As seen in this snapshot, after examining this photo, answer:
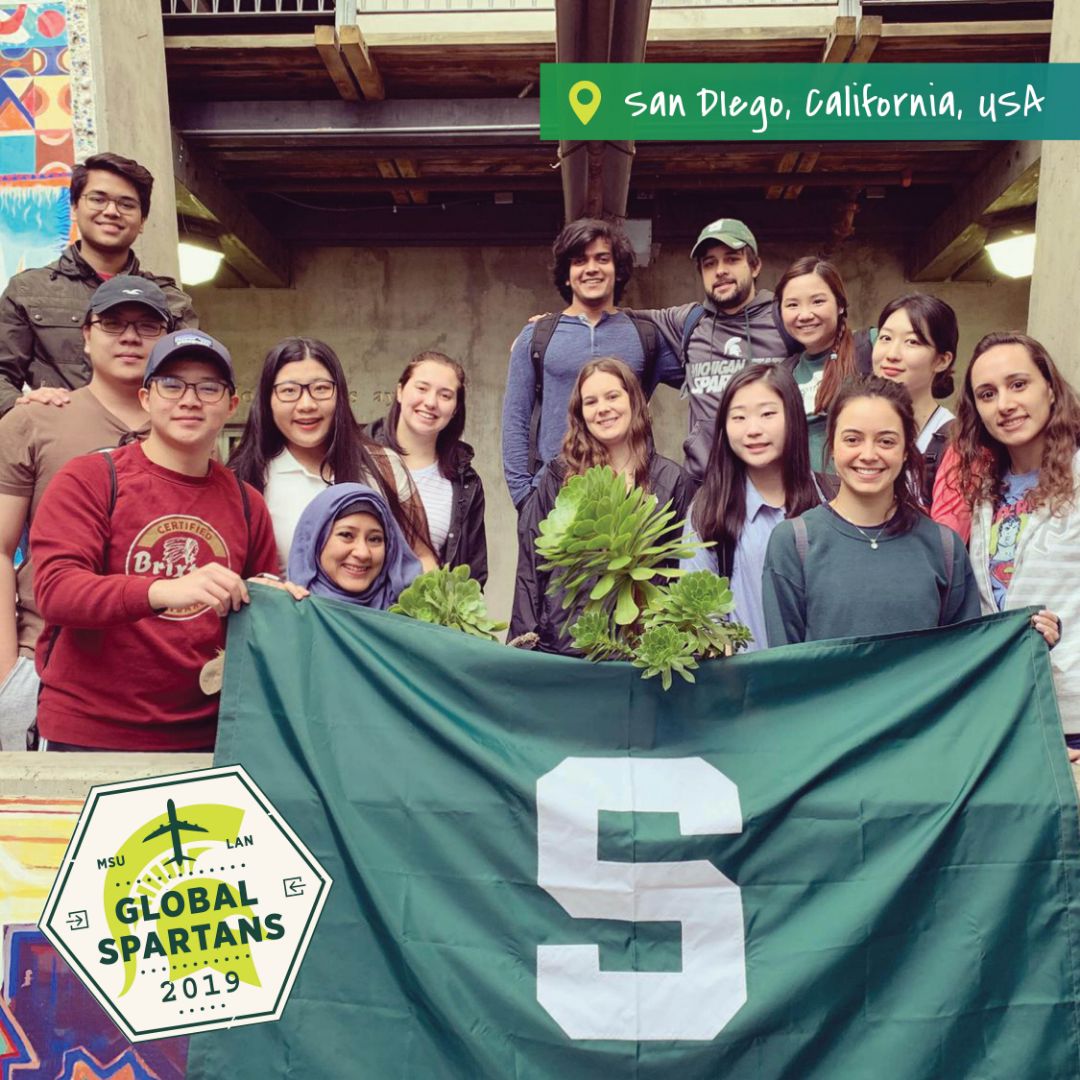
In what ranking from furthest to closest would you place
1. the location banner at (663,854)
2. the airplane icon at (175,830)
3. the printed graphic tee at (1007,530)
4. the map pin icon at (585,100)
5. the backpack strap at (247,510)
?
the map pin icon at (585,100) < the printed graphic tee at (1007,530) < the backpack strap at (247,510) < the airplane icon at (175,830) < the location banner at (663,854)

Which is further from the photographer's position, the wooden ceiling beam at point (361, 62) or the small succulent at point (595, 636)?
the wooden ceiling beam at point (361, 62)

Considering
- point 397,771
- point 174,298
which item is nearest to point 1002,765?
point 397,771

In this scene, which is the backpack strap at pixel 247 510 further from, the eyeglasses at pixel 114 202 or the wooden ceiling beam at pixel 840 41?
the wooden ceiling beam at pixel 840 41

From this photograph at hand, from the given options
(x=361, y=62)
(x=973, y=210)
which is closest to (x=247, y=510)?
(x=361, y=62)

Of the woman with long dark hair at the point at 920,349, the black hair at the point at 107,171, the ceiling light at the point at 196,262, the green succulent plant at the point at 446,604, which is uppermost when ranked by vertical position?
the ceiling light at the point at 196,262

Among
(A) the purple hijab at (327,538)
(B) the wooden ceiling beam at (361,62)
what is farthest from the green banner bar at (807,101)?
(A) the purple hijab at (327,538)

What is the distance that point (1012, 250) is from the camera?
7.90 meters

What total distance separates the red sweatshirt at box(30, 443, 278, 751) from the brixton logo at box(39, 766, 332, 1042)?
318 mm

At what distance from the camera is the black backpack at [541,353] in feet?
14.7

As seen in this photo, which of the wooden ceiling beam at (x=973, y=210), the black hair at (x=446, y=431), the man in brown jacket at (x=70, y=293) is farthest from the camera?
the wooden ceiling beam at (x=973, y=210)

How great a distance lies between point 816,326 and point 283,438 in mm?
1924

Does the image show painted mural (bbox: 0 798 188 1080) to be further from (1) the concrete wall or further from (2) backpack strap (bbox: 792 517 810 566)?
(1) the concrete wall

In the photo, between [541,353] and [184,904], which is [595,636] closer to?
[184,904]

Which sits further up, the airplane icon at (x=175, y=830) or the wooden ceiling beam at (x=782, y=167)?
the wooden ceiling beam at (x=782, y=167)
